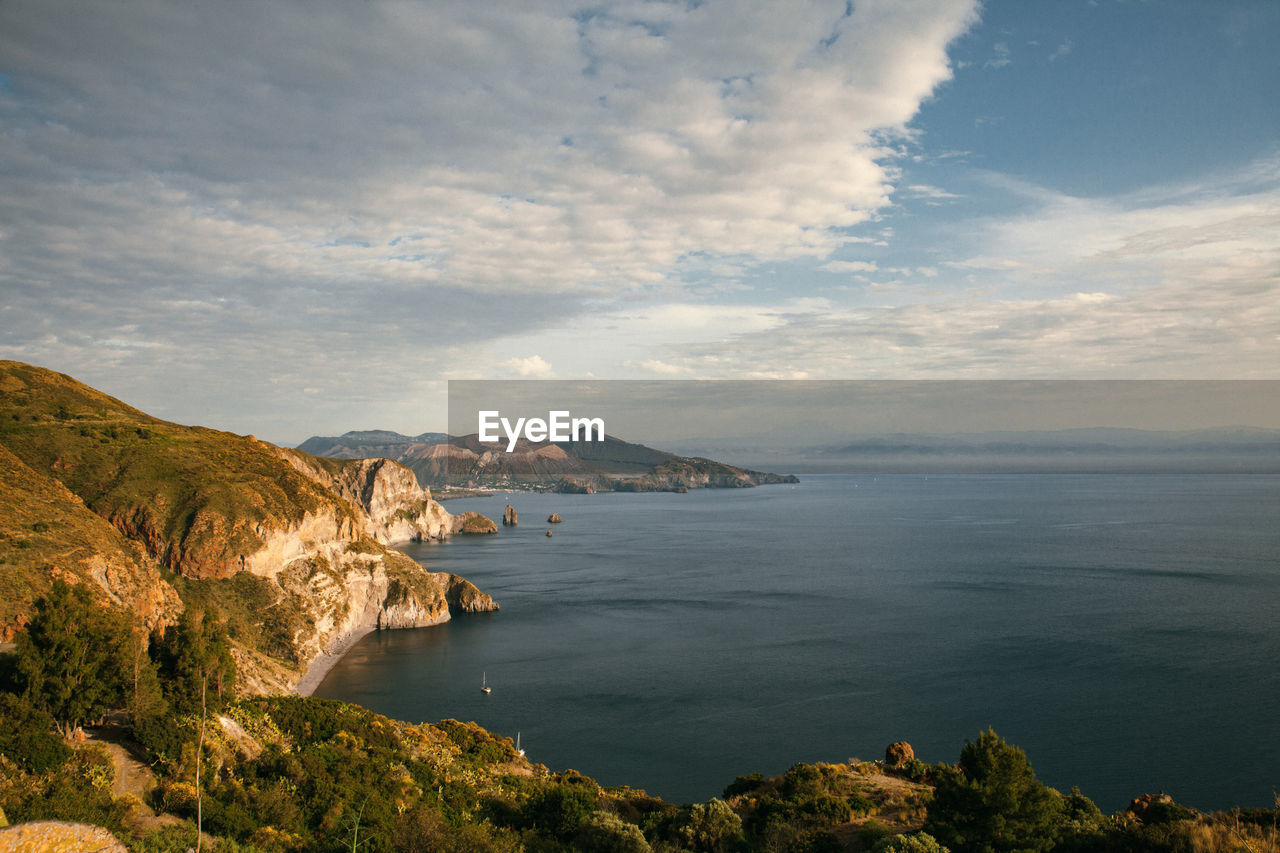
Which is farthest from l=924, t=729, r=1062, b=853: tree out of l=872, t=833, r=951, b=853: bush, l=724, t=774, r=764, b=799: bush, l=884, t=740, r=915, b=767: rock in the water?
l=884, t=740, r=915, b=767: rock in the water

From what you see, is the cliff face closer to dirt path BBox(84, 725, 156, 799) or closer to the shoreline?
the shoreline

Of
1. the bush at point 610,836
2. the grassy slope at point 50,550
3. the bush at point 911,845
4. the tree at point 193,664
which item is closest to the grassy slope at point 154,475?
the grassy slope at point 50,550

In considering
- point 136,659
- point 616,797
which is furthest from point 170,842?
point 616,797

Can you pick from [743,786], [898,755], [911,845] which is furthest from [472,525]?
[911,845]

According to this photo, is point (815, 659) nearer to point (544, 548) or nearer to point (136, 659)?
point (136, 659)

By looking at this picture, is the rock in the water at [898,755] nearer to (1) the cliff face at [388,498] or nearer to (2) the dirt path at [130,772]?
(2) the dirt path at [130,772]

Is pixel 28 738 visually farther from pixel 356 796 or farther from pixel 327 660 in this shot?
pixel 327 660

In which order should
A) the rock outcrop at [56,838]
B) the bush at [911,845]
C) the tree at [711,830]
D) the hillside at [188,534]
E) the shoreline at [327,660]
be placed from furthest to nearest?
the shoreline at [327,660] → the hillside at [188,534] → the tree at [711,830] → the bush at [911,845] → the rock outcrop at [56,838]
